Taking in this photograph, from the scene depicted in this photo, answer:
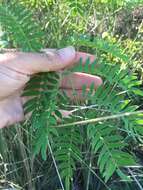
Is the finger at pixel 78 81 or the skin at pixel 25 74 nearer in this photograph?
the skin at pixel 25 74

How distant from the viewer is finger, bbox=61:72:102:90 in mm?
1167

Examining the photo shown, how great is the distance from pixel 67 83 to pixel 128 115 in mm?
249

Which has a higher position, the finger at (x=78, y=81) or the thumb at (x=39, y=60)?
the thumb at (x=39, y=60)

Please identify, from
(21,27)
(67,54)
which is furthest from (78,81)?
(21,27)

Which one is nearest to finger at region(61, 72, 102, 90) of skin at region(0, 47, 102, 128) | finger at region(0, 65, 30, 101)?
skin at region(0, 47, 102, 128)

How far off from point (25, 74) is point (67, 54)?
0.37ft

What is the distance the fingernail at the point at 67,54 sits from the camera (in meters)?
1.07

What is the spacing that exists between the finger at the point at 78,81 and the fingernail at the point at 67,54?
0.09 metres

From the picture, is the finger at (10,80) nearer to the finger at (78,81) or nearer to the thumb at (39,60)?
the thumb at (39,60)

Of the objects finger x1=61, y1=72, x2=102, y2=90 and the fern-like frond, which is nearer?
the fern-like frond

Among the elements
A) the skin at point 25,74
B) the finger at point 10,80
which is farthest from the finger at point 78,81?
the finger at point 10,80

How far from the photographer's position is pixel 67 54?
1077 mm

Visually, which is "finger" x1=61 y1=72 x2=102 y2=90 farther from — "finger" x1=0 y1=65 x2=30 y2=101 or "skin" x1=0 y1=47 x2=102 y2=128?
"finger" x1=0 y1=65 x2=30 y2=101

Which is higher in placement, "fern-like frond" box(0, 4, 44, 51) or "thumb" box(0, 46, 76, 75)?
"fern-like frond" box(0, 4, 44, 51)
